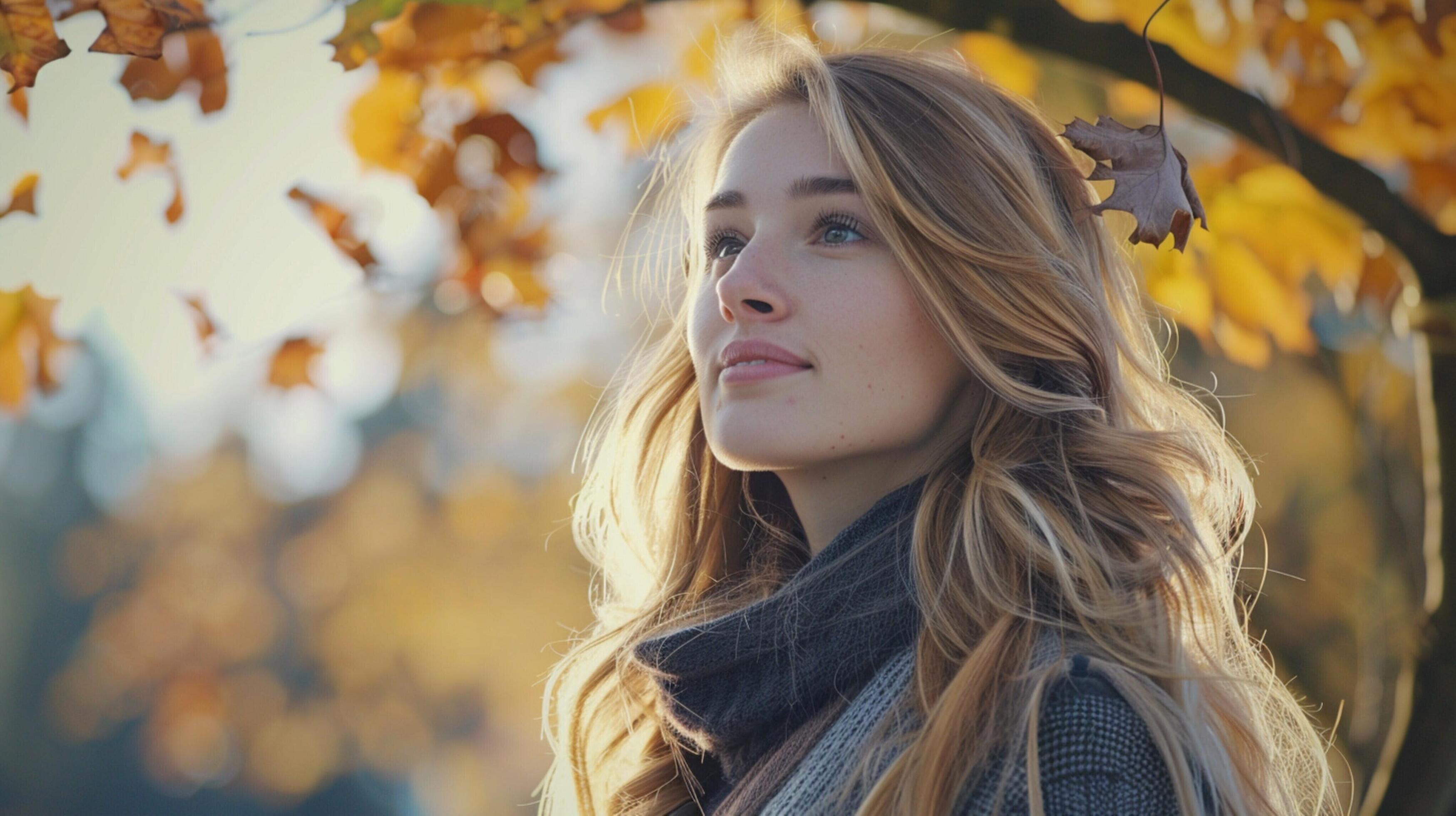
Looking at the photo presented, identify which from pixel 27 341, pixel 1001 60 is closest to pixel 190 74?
pixel 27 341

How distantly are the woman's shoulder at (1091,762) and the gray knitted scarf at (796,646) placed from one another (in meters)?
0.41

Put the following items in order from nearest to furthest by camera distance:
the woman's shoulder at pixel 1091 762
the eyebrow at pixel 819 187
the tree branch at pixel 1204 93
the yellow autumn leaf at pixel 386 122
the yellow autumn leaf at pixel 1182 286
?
the woman's shoulder at pixel 1091 762 < the eyebrow at pixel 819 187 < the tree branch at pixel 1204 93 < the yellow autumn leaf at pixel 386 122 < the yellow autumn leaf at pixel 1182 286

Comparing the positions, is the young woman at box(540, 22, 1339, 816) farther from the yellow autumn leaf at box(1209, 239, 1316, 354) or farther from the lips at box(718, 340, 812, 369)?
the yellow autumn leaf at box(1209, 239, 1316, 354)

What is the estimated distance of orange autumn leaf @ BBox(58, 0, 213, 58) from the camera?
2246 mm

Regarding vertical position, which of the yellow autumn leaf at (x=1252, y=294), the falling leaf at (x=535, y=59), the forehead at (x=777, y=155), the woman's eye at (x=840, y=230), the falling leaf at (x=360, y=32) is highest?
the falling leaf at (x=360, y=32)

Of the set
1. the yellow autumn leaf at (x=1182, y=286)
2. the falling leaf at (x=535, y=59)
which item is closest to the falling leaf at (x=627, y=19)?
the falling leaf at (x=535, y=59)

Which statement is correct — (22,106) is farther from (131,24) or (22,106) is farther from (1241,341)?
(1241,341)

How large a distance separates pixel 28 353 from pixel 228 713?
14.1 m

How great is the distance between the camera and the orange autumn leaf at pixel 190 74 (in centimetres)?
263

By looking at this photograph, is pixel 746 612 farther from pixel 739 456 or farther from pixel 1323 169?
pixel 1323 169

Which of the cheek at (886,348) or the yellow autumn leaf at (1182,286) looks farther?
the yellow autumn leaf at (1182,286)

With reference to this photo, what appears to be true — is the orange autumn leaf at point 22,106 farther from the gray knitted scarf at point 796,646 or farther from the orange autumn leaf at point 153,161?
the gray knitted scarf at point 796,646

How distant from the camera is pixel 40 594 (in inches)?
1086

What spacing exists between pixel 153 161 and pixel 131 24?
69cm
